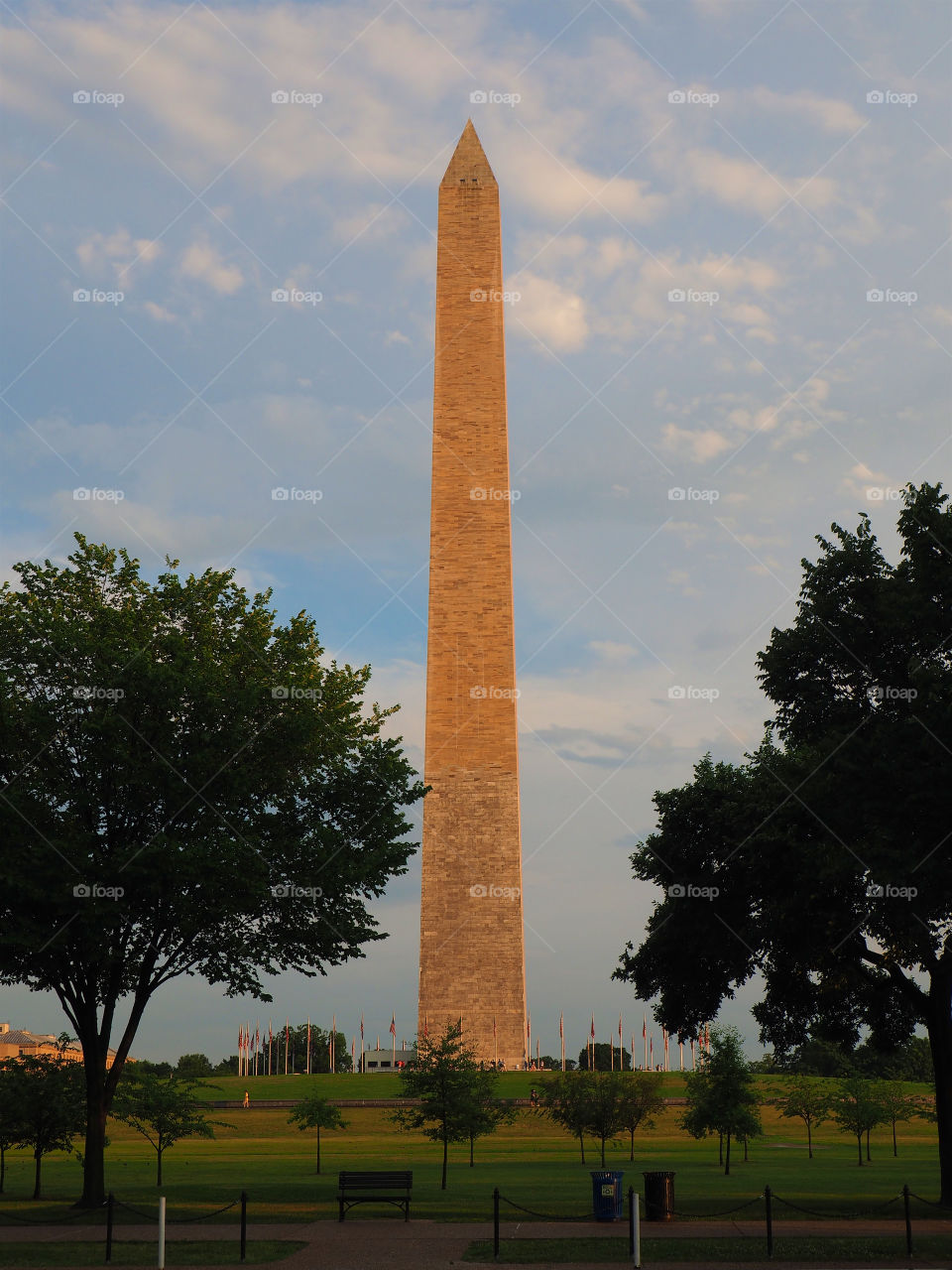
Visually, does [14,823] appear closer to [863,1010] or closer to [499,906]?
[863,1010]

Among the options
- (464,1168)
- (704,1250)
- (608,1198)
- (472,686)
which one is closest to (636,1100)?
(464,1168)

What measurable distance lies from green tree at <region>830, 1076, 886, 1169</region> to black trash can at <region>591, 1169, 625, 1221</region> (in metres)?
22.9

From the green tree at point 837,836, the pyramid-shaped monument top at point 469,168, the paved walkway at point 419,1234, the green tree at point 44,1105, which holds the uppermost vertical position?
the pyramid-shaped monument top at point 469,168

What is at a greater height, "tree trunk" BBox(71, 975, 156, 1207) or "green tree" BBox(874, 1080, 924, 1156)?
"tree trunk" BBox(71, 975, 156, 1207)

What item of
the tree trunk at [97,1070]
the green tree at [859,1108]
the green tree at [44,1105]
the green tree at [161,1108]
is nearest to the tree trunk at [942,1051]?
the tree trunk at [97,1070]

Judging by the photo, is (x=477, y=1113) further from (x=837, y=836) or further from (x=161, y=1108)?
(x=837, y=836)

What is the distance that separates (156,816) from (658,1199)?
1200 centimetres

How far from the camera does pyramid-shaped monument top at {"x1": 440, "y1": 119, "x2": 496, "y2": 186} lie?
51156 millimetres

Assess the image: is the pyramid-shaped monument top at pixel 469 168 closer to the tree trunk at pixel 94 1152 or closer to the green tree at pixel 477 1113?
the green tree at pixel 477 1113

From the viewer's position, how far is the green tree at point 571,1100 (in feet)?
136

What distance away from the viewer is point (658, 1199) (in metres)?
22.7

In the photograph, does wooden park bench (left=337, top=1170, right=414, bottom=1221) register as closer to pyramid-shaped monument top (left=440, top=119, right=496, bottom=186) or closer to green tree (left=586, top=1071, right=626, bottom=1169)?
green tree (left=586, top=1071, right=626, bottom=1169)

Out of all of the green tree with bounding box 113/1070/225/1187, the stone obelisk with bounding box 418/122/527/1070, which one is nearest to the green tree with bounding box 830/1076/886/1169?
the stone obelisk with bounding box 418/122/527/1070

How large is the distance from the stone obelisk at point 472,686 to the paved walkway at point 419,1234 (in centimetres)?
2490
